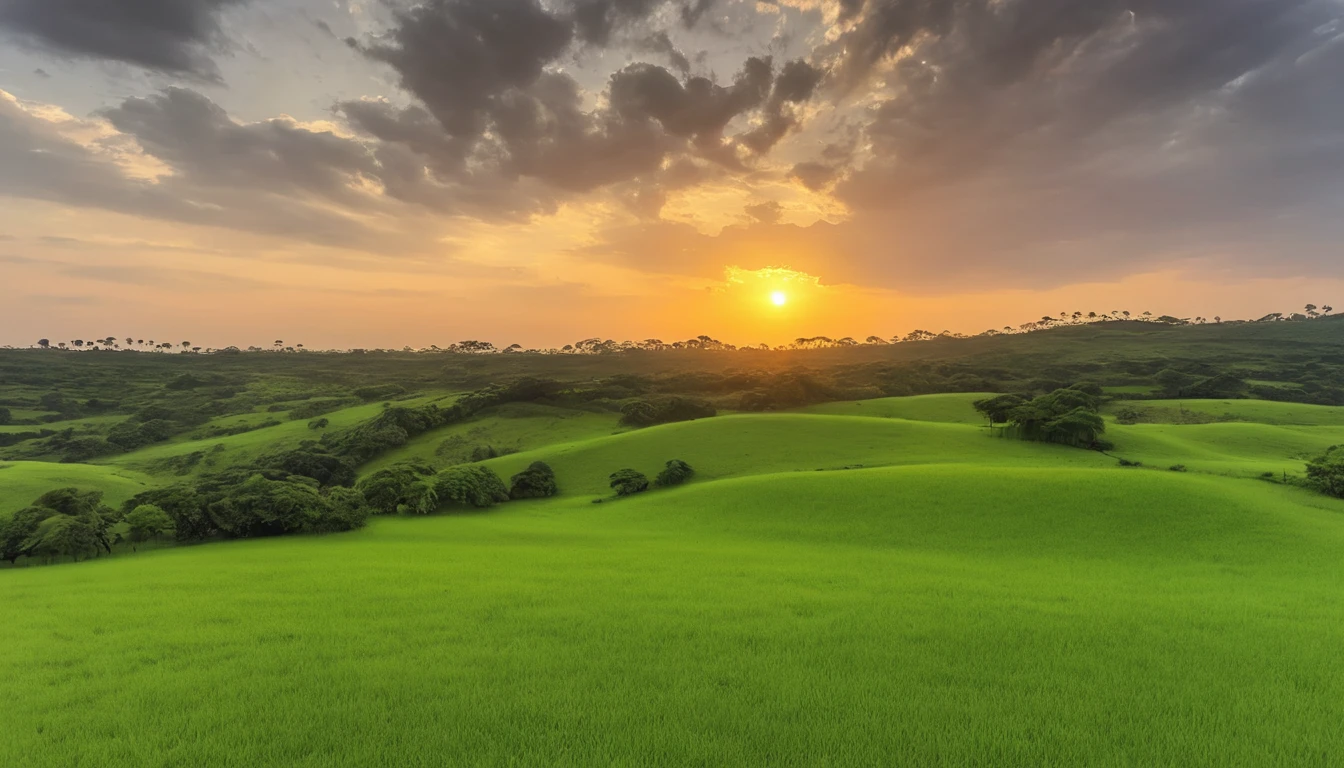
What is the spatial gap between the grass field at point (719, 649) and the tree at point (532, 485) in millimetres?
25437

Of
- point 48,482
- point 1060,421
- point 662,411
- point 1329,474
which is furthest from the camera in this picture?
point 662,411

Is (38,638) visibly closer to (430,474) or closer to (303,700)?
(303,700)

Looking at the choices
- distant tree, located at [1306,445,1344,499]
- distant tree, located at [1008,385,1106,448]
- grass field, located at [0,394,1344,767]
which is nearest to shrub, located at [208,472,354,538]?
grass field, located at [0,394,1344,767]

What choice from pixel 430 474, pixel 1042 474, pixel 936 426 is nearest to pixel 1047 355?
pixel 936 426

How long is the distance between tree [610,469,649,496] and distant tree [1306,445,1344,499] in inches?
1927

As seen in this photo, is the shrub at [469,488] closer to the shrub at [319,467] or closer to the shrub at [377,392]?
the shrub at [319,467]

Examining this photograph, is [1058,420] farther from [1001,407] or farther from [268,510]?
[268,510]

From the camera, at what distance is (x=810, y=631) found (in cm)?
1247

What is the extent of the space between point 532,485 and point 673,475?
578 inches

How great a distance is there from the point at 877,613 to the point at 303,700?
40.9 feet

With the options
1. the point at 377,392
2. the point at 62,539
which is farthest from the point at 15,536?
the point at 377,392

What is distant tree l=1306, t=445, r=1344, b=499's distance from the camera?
3494 centimetres

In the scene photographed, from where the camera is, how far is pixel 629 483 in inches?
2092

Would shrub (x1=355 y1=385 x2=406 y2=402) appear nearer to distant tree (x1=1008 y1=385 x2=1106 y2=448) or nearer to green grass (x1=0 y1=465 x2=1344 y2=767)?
green grass (x1=0 y1=465 x2=1344 y2=767)
